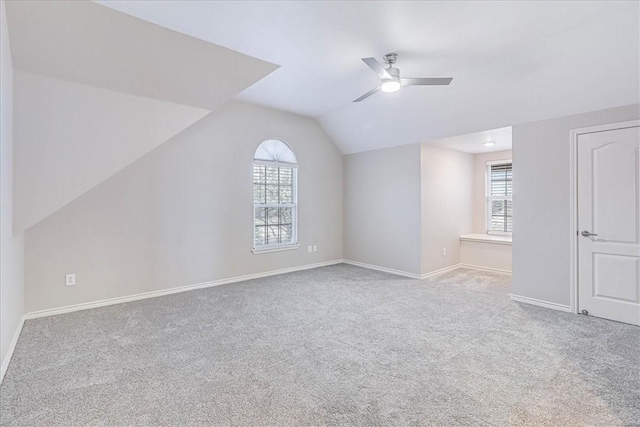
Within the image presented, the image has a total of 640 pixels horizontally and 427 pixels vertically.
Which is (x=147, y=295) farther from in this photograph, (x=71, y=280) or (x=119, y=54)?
(x=119, y=54)

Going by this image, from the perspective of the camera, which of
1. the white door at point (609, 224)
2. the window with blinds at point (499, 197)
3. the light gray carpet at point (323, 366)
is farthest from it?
the window with blinds at point (499, 197)

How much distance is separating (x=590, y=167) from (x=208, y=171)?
4702 millimetres

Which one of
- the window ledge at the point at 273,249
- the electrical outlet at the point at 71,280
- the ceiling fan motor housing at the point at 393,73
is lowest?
the electrical outlet at the point at 71,280

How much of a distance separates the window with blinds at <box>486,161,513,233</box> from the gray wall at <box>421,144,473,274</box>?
1.12ft

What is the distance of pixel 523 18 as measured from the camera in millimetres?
2461

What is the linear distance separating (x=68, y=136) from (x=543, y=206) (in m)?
5.13

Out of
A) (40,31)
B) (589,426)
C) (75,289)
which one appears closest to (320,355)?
(589,426)

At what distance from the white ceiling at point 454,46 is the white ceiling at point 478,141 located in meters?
0.39

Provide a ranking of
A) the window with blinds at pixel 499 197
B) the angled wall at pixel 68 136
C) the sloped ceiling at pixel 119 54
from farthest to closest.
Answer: the window with blinds at pixel 499 197, the angled wall at pixel 68 136, the sloped ceiling at pixel 119 54

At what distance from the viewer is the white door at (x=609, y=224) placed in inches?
125

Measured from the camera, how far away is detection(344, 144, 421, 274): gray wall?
5.22 meters

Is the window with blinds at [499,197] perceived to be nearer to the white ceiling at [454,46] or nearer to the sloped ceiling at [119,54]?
the white ceiling at [454,46]

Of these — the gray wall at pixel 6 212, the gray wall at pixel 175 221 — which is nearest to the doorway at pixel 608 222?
the gray wall at pixel 175 221

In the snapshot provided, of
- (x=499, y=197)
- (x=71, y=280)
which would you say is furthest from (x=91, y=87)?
(x=499, y=197)
